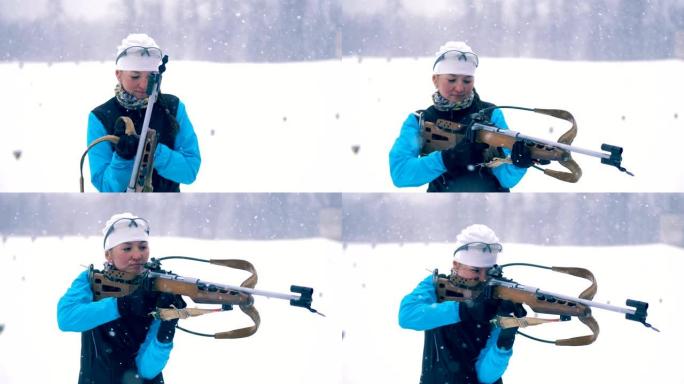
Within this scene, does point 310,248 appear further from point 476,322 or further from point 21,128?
point 21,128

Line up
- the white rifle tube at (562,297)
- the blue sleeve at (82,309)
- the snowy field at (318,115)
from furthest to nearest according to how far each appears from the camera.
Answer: the snowy field at (318,115), the blue sleeve at (82,309), the white rifle tube at (562,297)

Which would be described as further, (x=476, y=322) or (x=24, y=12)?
(x=24, y=12)

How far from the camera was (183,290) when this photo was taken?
11.2 feet

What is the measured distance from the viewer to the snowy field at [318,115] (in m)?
3.63

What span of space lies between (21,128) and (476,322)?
1220 millimetres

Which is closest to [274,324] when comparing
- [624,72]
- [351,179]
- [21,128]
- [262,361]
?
[262,361]

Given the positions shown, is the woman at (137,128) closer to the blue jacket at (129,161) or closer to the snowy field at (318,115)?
the blue jacket at (129,161)

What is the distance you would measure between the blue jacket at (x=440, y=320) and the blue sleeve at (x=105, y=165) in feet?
2.44

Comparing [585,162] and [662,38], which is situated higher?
[662,38]

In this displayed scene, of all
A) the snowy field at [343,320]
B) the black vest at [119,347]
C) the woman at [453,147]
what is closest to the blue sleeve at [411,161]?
the woman at [453,147]

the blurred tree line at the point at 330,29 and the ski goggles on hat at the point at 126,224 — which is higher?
the blurred tree line at the point at 330,29

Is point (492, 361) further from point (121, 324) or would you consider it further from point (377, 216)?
point (121, 324)

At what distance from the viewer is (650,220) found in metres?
3.71

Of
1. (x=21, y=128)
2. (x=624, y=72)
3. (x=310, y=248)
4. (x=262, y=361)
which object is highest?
(x=624, y=72)
